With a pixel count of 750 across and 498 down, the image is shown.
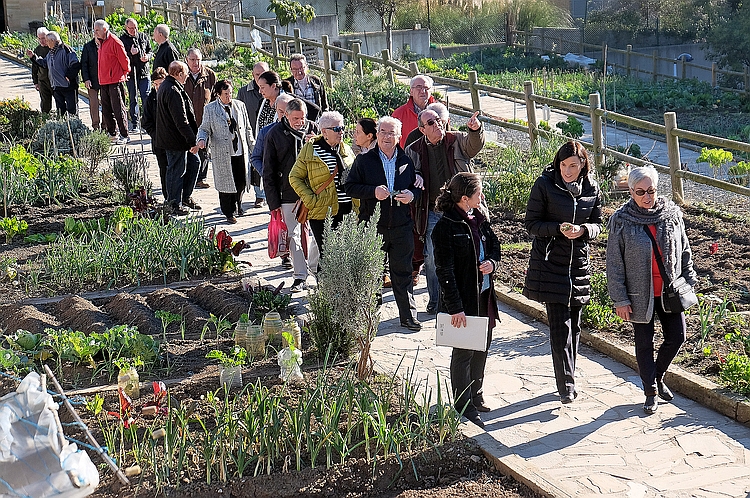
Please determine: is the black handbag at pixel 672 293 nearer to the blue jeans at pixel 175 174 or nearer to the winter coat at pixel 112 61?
the blue jeans at pixel 175 174

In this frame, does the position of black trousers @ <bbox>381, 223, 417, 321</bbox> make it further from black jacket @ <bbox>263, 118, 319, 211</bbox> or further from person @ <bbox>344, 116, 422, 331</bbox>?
black jacket @ <bbox>263, 118, 319, 211</bbox>

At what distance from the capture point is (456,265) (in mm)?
6078

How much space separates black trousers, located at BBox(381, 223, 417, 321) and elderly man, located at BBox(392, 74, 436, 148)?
4.53 ft

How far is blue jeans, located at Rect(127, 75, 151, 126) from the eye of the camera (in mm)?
15680

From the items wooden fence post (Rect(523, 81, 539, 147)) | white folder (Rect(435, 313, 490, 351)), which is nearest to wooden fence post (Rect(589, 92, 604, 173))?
wooden fence post (Rect(523, 81, 539, 147))

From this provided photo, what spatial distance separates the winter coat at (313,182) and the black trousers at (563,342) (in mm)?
2419

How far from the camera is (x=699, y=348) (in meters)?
7.16

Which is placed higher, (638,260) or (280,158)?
(280,158)

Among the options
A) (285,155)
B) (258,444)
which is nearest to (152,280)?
(285,155)

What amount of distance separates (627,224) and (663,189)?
20.8 feet

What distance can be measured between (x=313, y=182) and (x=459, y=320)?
2629 millimetres

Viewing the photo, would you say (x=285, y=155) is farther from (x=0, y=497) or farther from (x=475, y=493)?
(x=0, y=497)

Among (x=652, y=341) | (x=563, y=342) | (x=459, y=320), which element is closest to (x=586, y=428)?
(x=563, y=342)

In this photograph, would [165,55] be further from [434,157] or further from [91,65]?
[434,157]
